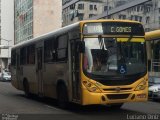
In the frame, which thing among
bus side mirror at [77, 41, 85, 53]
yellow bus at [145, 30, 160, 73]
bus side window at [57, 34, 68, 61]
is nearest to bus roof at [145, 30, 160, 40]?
yellow bus at [145, 30, 160, 73]

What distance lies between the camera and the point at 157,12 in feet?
158

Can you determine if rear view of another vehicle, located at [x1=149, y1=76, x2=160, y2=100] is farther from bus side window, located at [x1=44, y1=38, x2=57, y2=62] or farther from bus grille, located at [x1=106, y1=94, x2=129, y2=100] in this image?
bus grille, located at [x1=106, y1=94, x2=129, y2=100]

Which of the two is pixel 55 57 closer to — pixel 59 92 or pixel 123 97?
pixel 59 92

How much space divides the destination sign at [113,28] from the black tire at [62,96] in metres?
2.54

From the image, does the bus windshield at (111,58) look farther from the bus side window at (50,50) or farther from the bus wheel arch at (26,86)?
the bus wheel arch at (26,86)

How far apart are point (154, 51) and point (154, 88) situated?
2359 millimetres

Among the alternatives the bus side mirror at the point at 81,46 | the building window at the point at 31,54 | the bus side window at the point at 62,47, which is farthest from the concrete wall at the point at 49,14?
the bus side mirror at the point at 81,46

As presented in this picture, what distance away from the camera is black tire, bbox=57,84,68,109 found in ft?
52.8

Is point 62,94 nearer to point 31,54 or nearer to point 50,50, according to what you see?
point 50,50

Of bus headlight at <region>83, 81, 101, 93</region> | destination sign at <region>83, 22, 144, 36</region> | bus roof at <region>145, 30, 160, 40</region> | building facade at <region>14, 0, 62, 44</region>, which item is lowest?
bus headlight at <region>83, 81, 101, 93</region>

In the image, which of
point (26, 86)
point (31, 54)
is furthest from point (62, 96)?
point (26, 86)

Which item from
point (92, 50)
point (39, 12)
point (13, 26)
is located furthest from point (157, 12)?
point (13, 26)

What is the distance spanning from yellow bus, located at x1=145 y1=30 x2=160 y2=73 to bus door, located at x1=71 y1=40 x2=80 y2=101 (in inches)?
343

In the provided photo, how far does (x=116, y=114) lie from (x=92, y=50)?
220 cm
